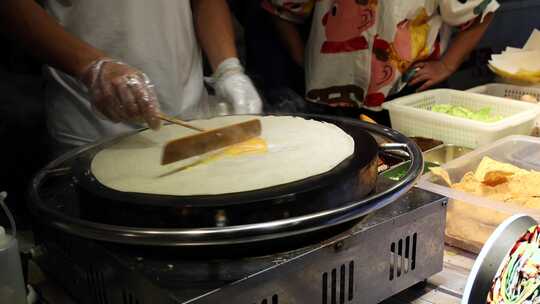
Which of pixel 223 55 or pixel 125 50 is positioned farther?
pixel 223 55

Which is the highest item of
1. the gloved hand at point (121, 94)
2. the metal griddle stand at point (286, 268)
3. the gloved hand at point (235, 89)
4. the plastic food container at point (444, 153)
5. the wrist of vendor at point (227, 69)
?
the gloved hand at point (121, 94)

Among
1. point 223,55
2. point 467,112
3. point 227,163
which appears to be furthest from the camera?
point 467,112

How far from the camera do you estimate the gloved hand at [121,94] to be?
41.8 inches

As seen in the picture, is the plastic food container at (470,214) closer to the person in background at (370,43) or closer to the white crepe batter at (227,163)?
the white crepe batter at (227,163)

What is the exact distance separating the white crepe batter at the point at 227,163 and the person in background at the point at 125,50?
0.21 m

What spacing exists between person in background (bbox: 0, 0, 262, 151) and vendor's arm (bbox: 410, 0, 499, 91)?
126cm

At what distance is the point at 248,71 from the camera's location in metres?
2.80

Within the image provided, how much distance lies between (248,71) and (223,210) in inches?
82.3

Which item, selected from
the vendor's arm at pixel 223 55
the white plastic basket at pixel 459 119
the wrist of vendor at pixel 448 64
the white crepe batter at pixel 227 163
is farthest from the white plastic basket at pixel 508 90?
the white crepe batter at pixel 227 163

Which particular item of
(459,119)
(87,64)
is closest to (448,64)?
(459,119)

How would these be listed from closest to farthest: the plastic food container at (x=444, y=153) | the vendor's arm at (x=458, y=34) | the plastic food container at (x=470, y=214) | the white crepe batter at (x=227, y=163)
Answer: the white crepe batter at (x=227, y=163) → the plastic food container at (x=470, y=214) → the plastic food container at (x=444, y=153) → the vendor's arm at (x=458, y=34)

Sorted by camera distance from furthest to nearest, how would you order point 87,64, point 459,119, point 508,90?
1. point 508,90
2. point 459,119
3. point 87,64

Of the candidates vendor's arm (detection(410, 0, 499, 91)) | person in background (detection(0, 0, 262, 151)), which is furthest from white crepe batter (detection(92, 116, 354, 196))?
vendor's arm (detection(410, 0, 499, 91))

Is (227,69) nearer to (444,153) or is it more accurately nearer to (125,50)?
(125,50)
